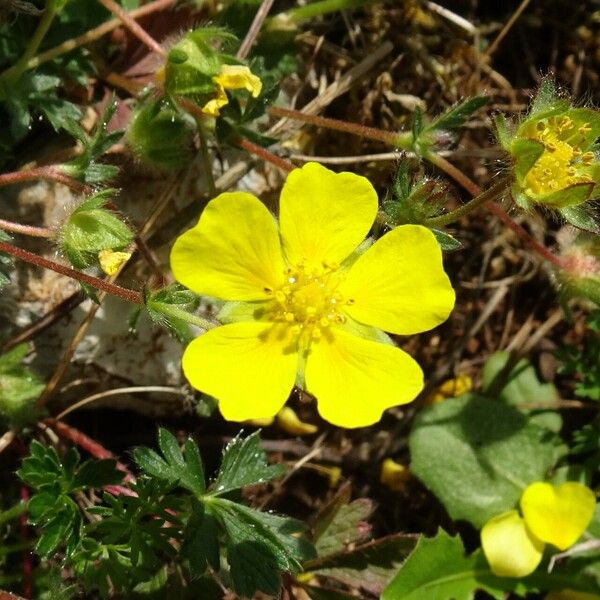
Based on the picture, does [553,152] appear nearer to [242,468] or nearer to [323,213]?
[323,213]

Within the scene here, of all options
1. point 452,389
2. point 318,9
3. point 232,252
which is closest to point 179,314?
point 232,252

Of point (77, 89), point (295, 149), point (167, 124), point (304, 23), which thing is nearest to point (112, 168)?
point (167, 124)

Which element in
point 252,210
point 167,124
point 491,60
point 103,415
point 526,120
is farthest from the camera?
point 491,60

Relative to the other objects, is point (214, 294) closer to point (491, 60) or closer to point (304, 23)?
point (304, 23)

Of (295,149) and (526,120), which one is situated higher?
(526,120)

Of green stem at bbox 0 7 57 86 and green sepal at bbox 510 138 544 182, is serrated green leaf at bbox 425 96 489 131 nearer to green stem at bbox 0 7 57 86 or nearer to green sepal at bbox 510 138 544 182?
green sepal at bbox 510 138 544 182

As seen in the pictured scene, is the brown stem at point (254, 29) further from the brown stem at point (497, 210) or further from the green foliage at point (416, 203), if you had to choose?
the green foliage at point (416, 203)
